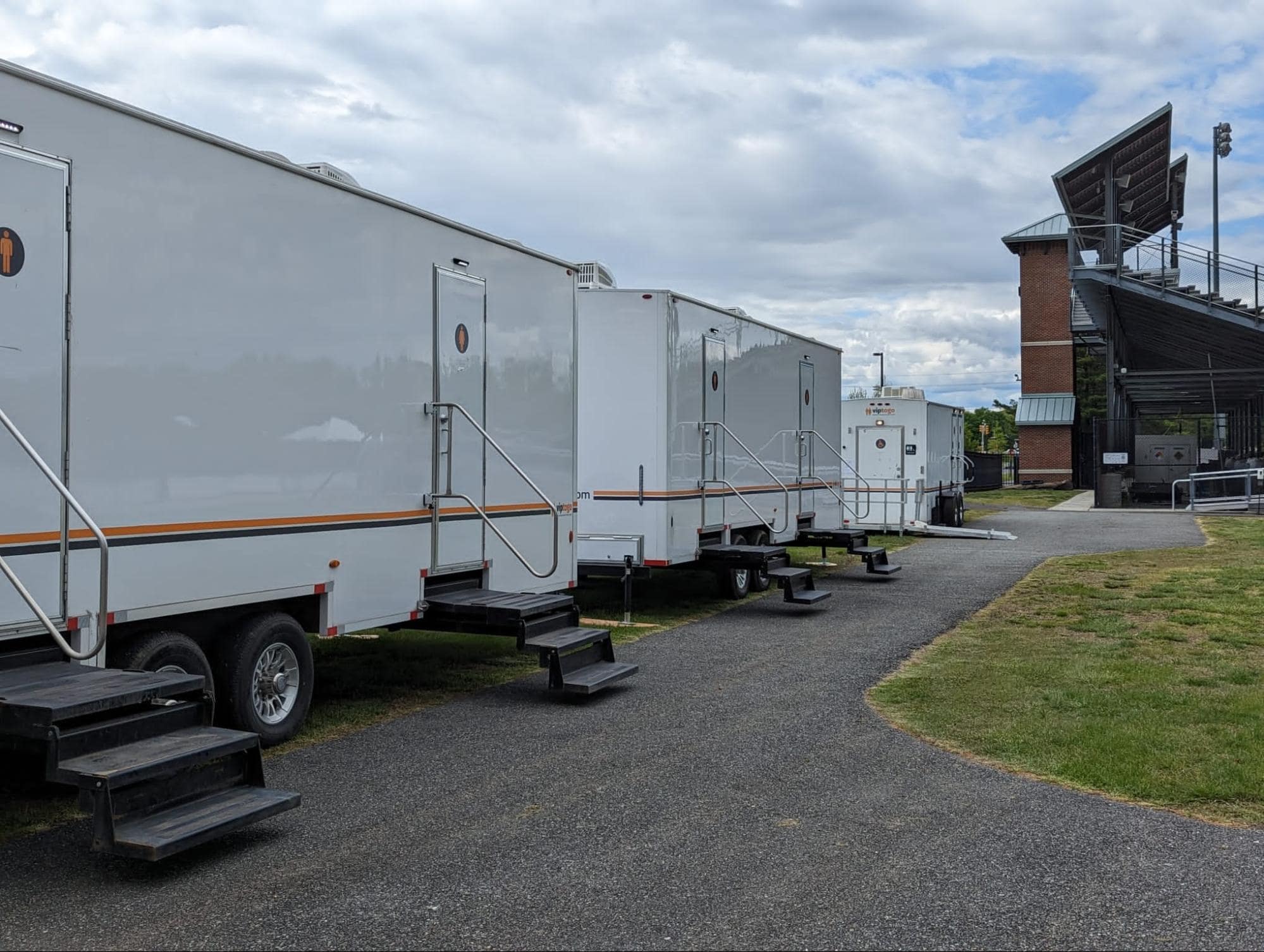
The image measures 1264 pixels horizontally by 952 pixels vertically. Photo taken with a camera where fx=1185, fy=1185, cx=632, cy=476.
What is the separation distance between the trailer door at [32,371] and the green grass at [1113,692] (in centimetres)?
494

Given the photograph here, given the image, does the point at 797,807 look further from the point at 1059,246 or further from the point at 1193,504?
the point at 1059,246

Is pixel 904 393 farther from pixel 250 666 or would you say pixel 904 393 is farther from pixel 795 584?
pixel 250 666

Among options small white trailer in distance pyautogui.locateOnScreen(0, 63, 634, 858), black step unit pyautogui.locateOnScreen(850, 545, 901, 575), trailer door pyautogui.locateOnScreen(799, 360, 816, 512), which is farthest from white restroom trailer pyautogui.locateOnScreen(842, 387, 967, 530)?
small white trailer in distance pyautogui.locateOnScreen(0, 63, 634, 858)

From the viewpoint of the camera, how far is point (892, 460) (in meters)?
22.9

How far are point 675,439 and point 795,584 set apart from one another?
2299mm

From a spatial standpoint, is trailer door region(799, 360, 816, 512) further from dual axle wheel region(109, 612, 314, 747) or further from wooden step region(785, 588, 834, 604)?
dual axle wheel region(109, 612, 314, 747)

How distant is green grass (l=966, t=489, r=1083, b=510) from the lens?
36.0 metres

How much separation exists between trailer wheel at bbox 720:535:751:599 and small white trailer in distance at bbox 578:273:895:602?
0.08ft

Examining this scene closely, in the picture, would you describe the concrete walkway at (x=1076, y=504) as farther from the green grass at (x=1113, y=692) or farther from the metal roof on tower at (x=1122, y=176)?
the green grass at (x=1113, y=692)

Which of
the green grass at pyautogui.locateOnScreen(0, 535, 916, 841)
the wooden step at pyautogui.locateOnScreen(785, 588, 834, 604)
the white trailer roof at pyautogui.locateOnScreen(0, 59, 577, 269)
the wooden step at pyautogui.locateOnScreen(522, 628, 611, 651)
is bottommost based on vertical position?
the green grass at pyautogui.locateOnScreen(0, 535, 916, 841)

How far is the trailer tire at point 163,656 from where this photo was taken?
5.93m

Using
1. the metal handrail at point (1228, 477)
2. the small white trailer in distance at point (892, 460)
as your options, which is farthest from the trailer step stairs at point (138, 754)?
the metal handrail at point (1228, 477)

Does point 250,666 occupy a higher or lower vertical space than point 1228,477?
lower

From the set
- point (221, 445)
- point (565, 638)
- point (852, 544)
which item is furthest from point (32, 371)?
point (852, 544)
